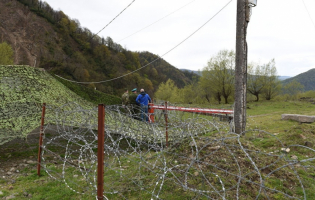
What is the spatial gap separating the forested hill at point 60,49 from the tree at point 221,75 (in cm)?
3271

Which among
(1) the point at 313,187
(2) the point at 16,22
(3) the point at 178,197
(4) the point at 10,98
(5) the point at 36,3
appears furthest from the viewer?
(5) the point at 36,3

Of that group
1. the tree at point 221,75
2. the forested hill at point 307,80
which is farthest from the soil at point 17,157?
the forested hill at point 307,80

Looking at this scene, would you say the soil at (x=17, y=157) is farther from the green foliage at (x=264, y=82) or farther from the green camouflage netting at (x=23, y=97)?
the green foliage at (x=264, y=82)

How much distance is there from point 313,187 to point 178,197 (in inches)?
86.5

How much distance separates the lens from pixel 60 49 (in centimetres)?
6938

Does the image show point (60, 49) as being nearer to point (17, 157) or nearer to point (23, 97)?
point (23, 97)

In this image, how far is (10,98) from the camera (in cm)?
557

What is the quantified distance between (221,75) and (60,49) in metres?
58.2

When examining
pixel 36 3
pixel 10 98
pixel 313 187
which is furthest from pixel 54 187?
pixel 36 3

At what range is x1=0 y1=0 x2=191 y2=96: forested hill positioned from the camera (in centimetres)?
5715

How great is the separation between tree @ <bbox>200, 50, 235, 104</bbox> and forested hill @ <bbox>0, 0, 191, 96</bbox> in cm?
3271

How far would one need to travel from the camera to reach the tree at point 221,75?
30797 millimetres

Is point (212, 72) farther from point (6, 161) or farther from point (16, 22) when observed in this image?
point (16, 22)

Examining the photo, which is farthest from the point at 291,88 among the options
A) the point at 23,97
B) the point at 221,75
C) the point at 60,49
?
the point at 60,49
